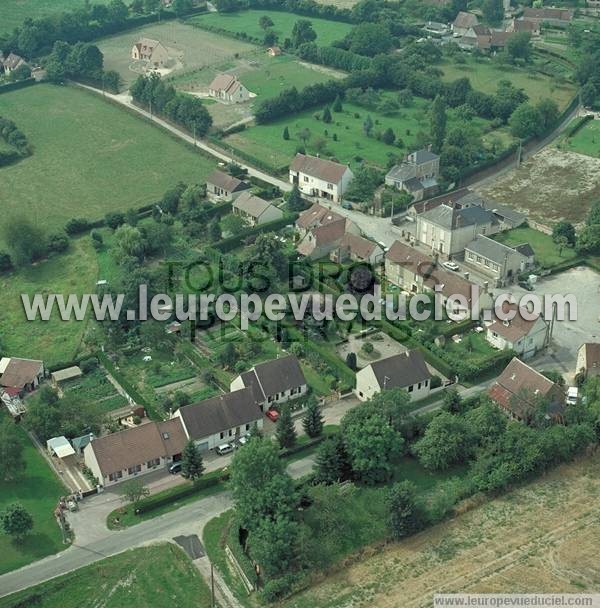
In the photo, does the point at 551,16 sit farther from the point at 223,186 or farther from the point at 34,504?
the point at 34,504

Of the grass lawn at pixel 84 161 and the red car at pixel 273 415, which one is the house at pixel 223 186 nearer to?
the grass lawn at pixel 84 161

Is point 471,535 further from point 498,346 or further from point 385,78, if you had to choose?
point 385,78

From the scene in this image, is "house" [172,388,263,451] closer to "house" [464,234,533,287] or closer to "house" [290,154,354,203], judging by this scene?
"house" [464,234,533,287]

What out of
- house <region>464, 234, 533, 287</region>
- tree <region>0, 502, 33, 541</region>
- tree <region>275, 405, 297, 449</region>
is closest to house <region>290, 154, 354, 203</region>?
house <region>464, 234, 533, 287</region>

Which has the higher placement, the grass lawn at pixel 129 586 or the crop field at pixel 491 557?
the grass lawn at pixel 129 586

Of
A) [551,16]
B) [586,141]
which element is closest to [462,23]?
[551,16]

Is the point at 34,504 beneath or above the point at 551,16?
beneath

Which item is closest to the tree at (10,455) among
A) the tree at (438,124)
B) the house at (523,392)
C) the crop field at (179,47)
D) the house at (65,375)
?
the house at (65,375)
